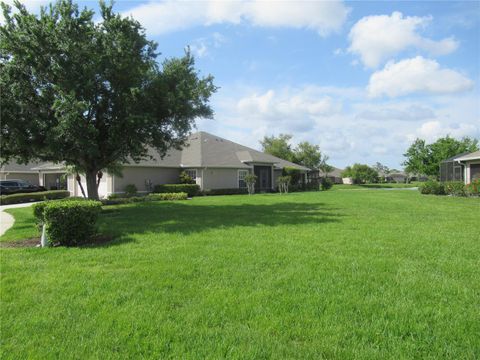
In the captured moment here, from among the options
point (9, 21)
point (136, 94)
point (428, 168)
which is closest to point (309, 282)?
point (136, 94)

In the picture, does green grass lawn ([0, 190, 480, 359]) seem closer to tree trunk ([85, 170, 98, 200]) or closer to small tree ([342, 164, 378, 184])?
tree trunk ([85, 170, 98, 200])

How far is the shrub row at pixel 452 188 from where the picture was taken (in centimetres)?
2430

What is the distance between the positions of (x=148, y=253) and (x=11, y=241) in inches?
179

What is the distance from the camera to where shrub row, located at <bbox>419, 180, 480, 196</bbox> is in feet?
79.7

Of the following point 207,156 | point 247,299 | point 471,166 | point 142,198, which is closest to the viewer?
point 247,299

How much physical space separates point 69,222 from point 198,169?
22.6m

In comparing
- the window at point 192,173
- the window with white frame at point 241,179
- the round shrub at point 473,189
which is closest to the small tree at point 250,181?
the window with white frame at point 241,179

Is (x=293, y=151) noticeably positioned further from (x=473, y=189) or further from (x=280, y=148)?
(x=473, y=189)

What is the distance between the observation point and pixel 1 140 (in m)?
14.0

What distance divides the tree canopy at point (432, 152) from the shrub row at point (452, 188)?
20.5 m

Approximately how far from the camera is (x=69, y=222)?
29.0 feet

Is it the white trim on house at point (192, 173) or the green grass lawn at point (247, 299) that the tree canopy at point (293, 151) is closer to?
the white trim on house at point (192, 173)

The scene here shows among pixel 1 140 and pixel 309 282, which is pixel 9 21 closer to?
pixel 1 140

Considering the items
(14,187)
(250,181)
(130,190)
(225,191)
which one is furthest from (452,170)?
(14,187)
